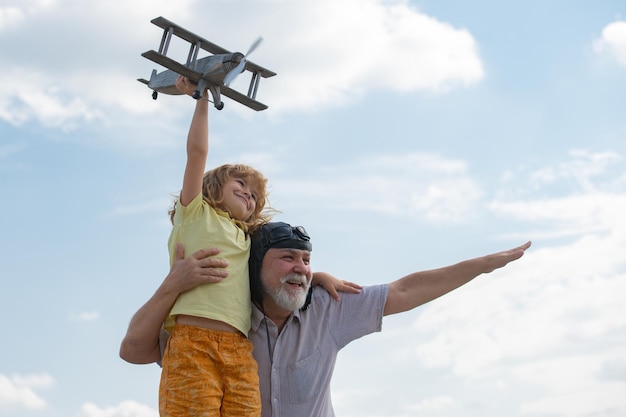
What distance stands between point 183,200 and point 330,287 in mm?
1496

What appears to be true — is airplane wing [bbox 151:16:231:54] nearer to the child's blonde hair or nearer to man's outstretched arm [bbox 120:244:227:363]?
the child's blonde hair

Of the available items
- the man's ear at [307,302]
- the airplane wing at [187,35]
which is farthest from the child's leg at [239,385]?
the airplane wing at [187,35]

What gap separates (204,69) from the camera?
20.5ft

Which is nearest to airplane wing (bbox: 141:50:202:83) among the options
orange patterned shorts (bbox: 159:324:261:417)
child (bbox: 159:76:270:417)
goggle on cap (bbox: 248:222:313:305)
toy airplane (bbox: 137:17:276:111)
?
toy airplane (bbox: 137:17:276:111)

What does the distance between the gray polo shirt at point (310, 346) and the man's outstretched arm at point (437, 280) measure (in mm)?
118

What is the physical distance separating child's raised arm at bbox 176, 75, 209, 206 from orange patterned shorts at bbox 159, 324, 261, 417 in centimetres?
99

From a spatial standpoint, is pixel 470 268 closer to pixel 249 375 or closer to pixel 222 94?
pixel 249 375

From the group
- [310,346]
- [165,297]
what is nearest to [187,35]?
[165,297]

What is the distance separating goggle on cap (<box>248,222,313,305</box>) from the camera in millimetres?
5602

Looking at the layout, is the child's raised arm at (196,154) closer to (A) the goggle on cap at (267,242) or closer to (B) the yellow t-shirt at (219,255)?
(B) the yellow t-shirt at (219,255)

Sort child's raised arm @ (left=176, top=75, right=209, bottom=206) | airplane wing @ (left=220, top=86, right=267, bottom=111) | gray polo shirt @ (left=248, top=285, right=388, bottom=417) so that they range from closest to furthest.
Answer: child's raised arm @ (left=176, top=75, right=209, bottom=206), gray polo shirt @ (left=248, top=285, right=388, bottom=417), airplane wing @ (left=220, top=86, right=267, bottom=111)

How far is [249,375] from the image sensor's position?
5.20m

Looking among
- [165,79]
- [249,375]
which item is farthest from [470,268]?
[165,79]

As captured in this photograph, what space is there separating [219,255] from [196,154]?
0.76 metres
